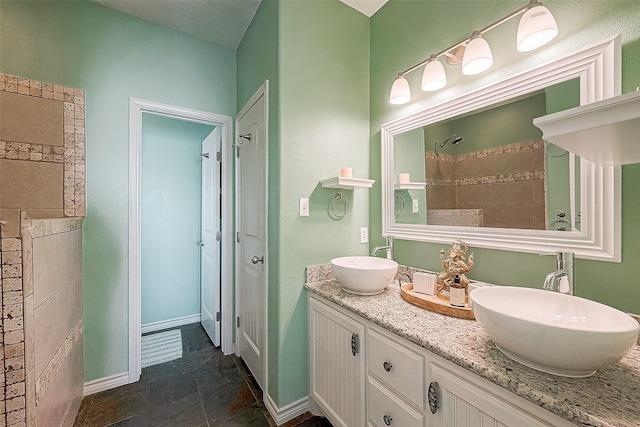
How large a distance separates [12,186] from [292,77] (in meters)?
1.78

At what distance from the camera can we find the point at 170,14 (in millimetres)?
1947

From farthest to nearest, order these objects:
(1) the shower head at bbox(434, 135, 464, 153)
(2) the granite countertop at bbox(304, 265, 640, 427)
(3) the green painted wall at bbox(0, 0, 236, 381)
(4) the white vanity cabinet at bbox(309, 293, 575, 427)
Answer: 1. (3) the green painted wall at bbox(0, 0, 236, 381)
2. (1) the shower head at bbox(434, 135, 464, 153)
3. (4) the white vanity cabinet at bbox(309, 293, 575, 427)
4. (2) the granite countertop at bbox(304, 265, 640, 427)

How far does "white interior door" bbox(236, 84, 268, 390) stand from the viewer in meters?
1.75

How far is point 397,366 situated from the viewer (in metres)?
1.02

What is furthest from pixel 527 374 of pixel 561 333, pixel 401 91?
pixel 401 91

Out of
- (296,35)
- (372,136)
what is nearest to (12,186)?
(296,35)

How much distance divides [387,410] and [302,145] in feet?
4.71

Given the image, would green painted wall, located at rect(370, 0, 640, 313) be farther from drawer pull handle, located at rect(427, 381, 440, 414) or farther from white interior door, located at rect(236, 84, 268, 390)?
white interior door, located at rect(236, 84, 268, 390)

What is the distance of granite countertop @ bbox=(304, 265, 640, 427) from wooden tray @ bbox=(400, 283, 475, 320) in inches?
0.9

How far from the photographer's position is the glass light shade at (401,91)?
61.8 inches

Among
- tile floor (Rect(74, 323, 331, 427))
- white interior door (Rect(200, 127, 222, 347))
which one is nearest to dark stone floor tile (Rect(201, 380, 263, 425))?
tile floor (Rect(74, 323, 331, 427))

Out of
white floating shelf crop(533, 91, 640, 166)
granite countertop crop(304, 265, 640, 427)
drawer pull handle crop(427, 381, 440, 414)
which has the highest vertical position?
white floating shelf crop(533, 91, 640, 166)

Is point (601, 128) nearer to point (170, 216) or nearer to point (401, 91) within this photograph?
point (401, 91)

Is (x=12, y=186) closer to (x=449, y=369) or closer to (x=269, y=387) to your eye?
(x=269, y=387)
